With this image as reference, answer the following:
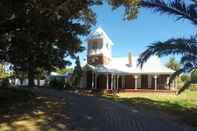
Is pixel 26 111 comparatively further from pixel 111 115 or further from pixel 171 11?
pixel 171 11

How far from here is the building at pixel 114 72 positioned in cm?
4522

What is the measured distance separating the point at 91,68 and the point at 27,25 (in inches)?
1192

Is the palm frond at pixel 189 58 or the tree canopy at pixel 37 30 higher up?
the tree canopy at pixel 37 30

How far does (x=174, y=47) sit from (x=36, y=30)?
5.54m

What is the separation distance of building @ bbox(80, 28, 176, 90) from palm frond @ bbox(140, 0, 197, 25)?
30188 mm

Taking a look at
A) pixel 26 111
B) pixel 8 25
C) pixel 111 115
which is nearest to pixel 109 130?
pixel 111 115

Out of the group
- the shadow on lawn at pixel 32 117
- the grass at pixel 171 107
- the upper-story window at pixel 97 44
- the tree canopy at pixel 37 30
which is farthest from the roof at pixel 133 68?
the shadow on lawn at pixel 32 117

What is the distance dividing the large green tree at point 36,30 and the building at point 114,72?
90.2ft

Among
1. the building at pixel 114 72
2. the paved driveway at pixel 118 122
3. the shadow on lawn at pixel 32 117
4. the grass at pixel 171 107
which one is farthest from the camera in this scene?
the building at pixel 114 72

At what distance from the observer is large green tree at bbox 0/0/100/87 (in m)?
14.5

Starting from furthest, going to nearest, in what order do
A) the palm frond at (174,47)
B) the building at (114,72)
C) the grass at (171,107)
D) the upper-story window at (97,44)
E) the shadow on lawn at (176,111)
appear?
1. the upper-story window at (97,44)
2. the building at (114,72)
3. the grass at (171,107)
4. the shadow on lawn at (176,111)
5. the palm frond at (174,47)

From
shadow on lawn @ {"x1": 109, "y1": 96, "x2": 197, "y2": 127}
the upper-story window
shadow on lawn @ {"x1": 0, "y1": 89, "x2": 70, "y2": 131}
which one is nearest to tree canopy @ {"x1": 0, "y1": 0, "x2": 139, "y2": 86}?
shadow on lawn @ {"x1": 0, "y1": 89, "x2": 70, "y2": 131}

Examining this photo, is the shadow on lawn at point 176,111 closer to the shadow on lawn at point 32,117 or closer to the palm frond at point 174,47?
the palm frond at point 174,47

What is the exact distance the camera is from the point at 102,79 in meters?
47.7
